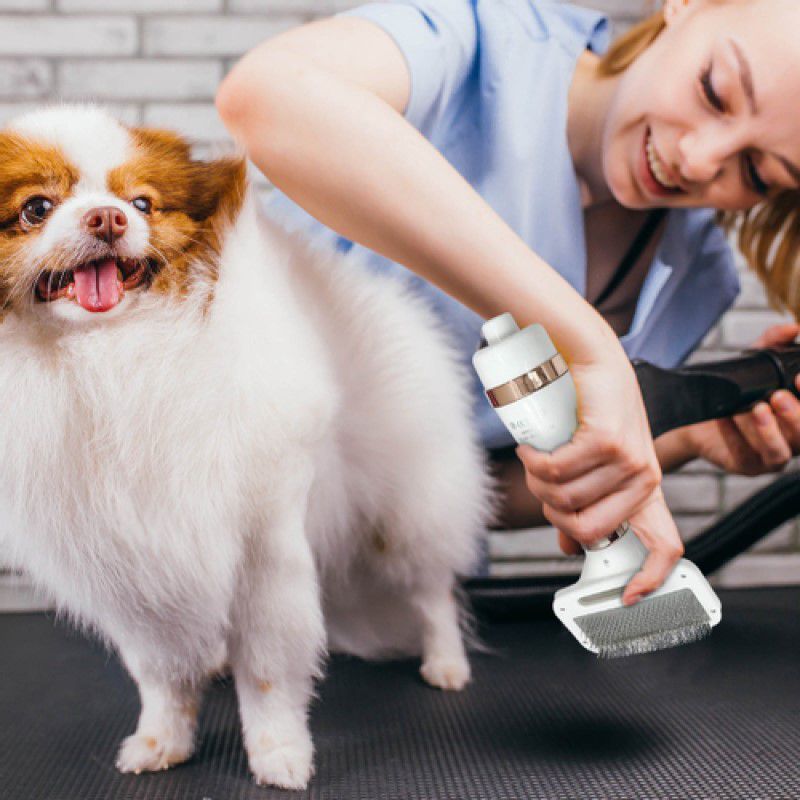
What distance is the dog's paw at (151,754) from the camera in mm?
705

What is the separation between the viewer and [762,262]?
1.15 metres

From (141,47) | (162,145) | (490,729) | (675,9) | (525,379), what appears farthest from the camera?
(141,47)

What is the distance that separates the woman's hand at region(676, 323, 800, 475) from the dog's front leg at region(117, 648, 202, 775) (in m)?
0.73

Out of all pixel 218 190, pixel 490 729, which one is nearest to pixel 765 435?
pixel 490 729

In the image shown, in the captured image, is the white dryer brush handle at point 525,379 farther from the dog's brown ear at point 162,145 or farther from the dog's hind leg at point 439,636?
the dog's hind leg at point 439,636

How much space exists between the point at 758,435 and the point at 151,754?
791mm

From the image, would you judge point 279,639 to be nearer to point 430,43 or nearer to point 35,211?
point 35,211

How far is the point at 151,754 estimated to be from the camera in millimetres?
708

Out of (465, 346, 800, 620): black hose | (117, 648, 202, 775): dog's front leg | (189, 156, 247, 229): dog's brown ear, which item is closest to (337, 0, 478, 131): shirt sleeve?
(189, 156, 247, 229): dog's brown ear

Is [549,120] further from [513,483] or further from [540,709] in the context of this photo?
[540,709]

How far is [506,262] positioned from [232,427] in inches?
9.8

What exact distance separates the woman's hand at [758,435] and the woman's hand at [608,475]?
0.42 m

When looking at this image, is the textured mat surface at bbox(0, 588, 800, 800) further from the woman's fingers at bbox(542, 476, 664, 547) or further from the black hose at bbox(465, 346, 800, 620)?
the woman's fingers at bbox(542, 476, 664, 547)

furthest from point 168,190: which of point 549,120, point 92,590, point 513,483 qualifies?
point 513,483
